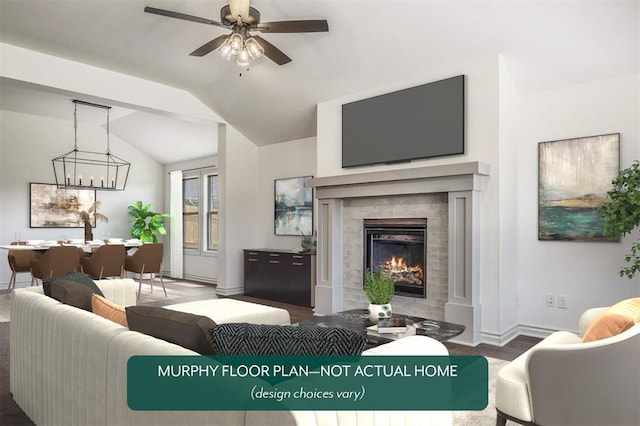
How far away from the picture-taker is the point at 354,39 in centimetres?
457

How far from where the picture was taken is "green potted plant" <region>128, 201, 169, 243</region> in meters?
9.05

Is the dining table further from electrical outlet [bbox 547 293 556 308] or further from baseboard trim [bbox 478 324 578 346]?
electrical outlet [bbox 547 293 556 308]

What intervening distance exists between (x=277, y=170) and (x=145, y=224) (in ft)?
11.7

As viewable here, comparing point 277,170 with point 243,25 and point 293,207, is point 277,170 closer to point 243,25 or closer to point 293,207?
point 293,207

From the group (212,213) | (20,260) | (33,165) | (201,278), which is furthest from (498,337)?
(33,165)

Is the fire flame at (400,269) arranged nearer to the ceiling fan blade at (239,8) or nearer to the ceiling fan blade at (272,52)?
the ceiling fan blade at (272,52)

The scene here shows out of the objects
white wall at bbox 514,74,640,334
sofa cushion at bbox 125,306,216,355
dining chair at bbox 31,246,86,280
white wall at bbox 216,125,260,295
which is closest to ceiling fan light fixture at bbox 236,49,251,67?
sofa cushion at bbox 125,306,216,355

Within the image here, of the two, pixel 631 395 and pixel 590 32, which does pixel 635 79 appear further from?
pixel 631 395

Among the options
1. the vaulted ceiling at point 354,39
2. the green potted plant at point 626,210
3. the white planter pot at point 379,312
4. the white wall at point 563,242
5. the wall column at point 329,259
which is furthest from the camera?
the wall column at point 329,259

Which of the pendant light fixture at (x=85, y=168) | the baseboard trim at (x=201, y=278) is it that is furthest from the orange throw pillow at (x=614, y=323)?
the pendant light fixture at (x=85, y=168)

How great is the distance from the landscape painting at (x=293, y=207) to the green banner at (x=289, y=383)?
17.1 feet

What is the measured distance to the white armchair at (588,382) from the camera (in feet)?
6.28

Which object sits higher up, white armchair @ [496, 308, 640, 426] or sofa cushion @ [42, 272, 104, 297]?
sofa cushion @ [42, 272, 104, 297]

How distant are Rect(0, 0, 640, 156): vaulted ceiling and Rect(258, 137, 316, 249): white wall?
1094mm
